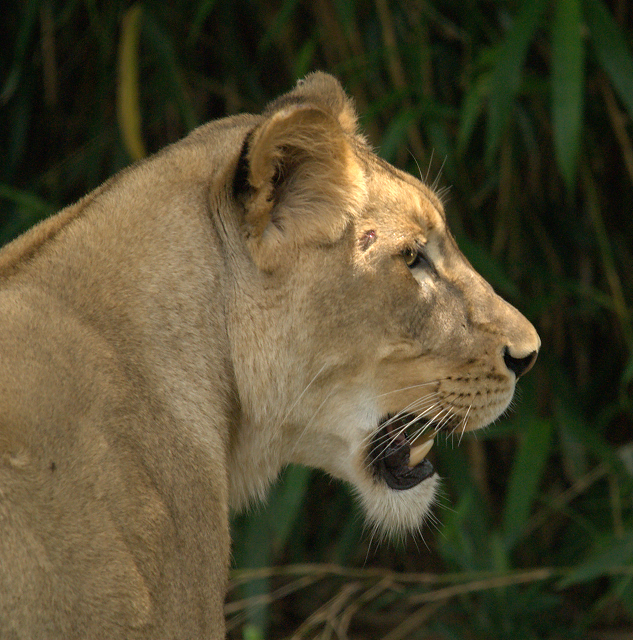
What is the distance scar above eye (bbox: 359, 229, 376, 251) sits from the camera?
183 centimetres

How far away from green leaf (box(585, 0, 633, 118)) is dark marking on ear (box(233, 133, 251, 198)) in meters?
1.91

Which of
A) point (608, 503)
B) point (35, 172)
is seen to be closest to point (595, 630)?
point (608, 503)

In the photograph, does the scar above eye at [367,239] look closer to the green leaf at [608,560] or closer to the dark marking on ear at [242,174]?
the dark marking on ear at [242,174]

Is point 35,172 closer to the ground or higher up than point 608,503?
higher up

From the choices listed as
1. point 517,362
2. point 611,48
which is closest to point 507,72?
point 611,48

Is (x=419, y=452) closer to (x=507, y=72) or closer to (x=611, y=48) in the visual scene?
(x=507, y=72)

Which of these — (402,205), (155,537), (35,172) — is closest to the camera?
(155,537)

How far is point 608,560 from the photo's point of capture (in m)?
2.98

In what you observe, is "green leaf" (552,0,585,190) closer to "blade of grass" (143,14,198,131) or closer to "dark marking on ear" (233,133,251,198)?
"blade of grass" (143,14,198,131)

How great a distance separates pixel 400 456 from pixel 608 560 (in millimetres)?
1256

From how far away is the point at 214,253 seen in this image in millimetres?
1716

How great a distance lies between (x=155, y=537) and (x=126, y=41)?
2408 millimetres

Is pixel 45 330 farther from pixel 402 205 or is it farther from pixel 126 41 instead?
pixel 126 41

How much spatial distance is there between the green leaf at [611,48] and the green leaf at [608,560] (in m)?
1.42
